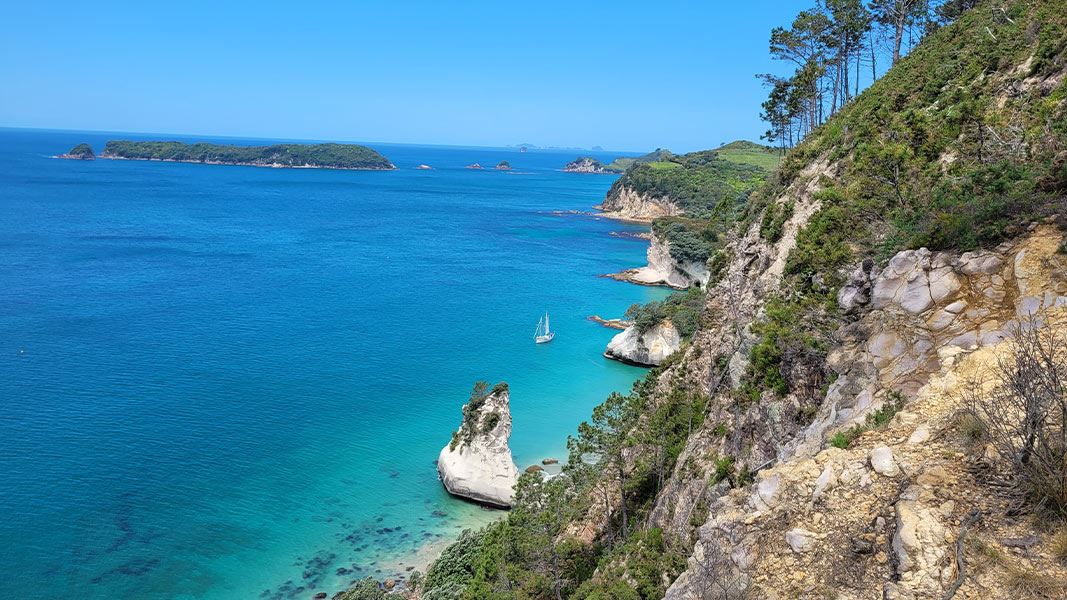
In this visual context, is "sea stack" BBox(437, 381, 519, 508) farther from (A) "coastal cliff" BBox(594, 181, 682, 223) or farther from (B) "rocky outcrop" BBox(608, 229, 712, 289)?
(A) "coastal cliff" BBox(594, 181, 682, 223)

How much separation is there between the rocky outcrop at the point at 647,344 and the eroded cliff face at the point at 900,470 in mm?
35580

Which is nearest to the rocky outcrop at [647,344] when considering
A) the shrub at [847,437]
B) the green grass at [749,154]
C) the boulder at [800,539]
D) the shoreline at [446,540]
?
the shoreline at [446,540]

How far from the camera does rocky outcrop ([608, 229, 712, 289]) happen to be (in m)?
72.6

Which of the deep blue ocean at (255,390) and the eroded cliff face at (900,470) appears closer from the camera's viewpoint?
the eroded cliff face at (900,470)

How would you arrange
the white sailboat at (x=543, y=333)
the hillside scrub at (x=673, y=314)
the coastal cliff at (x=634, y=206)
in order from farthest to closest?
the coastal cliff at (x=634, y=206) → the white sailboat at (x=543, y=333) → the hillside scrub at (x=673, y=314)

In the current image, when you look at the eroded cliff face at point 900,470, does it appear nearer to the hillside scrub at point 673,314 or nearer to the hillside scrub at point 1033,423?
the hillside scrub at point 1033,423

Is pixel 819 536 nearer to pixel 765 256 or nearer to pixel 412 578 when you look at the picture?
pixel 765 256

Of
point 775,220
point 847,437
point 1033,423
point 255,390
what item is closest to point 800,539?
point 847,437

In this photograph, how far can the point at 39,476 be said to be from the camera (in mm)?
30453

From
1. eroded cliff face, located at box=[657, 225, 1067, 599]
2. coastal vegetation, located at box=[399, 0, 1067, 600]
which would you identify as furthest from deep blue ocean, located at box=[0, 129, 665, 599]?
eroded cliff face, located at box=[657, 225, 1067, 599]

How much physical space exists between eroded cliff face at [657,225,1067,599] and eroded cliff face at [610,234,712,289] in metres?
59.2

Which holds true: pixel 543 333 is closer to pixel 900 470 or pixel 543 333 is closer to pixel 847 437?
pixel 847 437

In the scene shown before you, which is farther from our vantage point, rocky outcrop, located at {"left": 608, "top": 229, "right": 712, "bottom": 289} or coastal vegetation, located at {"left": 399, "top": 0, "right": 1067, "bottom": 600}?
rocky outcrop, located at {"left": 608, "top": 229, "right": 712, "bottom": 289}

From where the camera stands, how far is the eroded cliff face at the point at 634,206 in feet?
403
